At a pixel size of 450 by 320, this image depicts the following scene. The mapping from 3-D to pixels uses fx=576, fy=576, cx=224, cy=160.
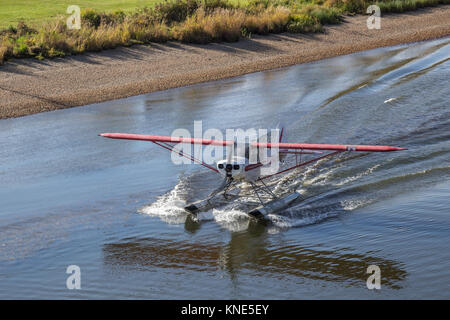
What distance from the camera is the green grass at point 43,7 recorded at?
28812mm

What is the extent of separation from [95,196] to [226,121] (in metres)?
6.09

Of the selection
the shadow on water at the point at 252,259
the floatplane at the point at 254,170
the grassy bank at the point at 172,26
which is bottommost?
the shadow on water at the point at 252,259

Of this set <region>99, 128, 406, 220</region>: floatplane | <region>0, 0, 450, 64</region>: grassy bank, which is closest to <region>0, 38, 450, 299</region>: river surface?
<region>99, 128, 406, 220</region>: floatplane

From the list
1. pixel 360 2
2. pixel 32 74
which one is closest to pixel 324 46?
pixel 360 2

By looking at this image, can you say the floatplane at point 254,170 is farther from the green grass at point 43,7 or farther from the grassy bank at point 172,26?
the green grass at point 43,7

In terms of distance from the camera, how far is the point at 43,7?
32.9 metres

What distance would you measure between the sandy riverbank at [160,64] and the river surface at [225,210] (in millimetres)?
1525

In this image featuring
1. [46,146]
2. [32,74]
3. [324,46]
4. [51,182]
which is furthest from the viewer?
[324,46]

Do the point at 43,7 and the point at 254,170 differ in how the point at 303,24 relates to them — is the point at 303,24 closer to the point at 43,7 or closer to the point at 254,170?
the point at 43,7

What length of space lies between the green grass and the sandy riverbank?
6.00 m

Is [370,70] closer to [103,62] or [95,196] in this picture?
[103,62]

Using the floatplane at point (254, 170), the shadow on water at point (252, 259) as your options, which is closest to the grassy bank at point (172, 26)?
the floatplane at point (254, 170)

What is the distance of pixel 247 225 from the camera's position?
1115cm

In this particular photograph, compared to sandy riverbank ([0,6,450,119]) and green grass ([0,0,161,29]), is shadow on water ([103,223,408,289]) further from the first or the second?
green grass ([0,0,161,29])
